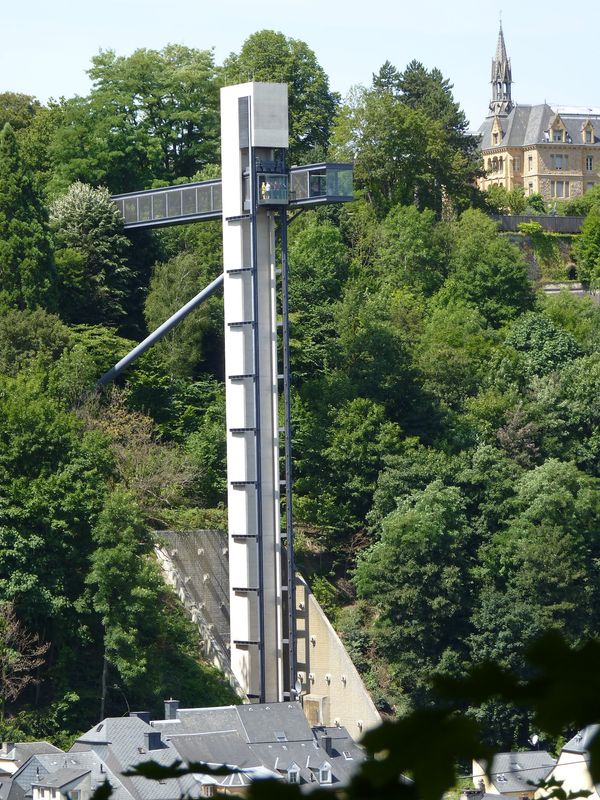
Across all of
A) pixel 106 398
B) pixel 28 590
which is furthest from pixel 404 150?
pixel 28 590

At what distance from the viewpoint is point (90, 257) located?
48219 mm

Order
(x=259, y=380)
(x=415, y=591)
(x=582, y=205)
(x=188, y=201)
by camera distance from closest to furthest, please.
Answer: (x=259, y=380) → (x=415, y=591) → (x=188, y=201) → (x=582, y=205)

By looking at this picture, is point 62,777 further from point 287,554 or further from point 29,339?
point 29,339

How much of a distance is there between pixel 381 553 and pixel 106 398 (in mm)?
7885

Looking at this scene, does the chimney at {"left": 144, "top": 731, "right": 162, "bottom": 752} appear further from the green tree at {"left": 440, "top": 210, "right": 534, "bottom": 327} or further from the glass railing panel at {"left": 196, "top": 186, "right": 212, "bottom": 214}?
the green tree at {"left": 440, "top": 210, "right": 534, "bottom": 327}

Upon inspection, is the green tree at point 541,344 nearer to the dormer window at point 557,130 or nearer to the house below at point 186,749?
the house below at point 186,749

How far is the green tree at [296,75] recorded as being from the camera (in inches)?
2421

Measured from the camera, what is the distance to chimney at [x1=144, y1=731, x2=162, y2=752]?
3659 cm

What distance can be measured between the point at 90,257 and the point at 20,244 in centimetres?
357

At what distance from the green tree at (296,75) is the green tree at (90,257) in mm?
13644

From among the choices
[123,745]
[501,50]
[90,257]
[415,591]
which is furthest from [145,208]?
[501,50]

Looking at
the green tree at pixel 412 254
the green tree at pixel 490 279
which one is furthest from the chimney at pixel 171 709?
the green tree at pixel 490 279

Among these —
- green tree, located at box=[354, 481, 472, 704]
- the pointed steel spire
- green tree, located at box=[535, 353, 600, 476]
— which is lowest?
green tree, located at box=[354, 481, 472, 704]

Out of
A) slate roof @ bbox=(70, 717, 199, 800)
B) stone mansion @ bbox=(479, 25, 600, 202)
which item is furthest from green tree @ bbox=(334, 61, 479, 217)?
stone mansion @ bbox=(479, 25, 600, 202)
